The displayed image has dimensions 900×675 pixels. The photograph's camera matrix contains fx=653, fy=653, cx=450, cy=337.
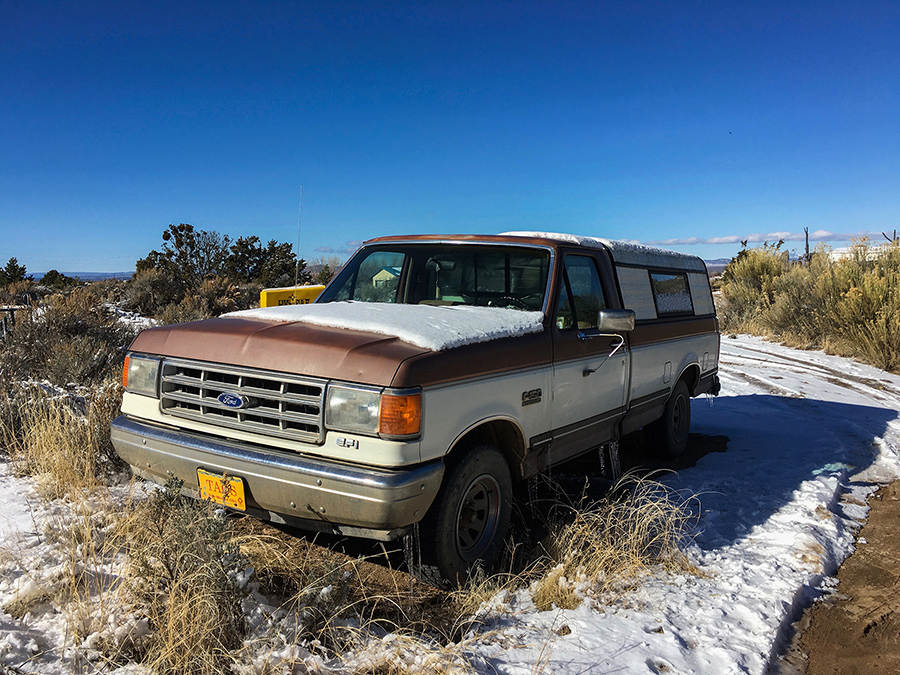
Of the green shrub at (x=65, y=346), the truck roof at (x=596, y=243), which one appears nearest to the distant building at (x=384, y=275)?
the truck roof at (x=596, y=243)

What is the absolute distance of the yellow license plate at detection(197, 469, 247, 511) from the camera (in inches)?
127

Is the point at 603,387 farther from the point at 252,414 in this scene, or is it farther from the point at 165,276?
the point at 165,276

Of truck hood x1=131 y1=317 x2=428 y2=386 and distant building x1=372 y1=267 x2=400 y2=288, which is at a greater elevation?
distant building x1=372 y1=267 x2=400 y2=288

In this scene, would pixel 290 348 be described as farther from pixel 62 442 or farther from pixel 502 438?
pixel 62 442

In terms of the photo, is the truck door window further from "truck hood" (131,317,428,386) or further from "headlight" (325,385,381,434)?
"headlight" (325,385,381,434)

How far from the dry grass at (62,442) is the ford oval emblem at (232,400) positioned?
1.50m

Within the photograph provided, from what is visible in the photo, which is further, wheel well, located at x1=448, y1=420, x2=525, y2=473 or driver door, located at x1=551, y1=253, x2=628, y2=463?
driver door, located at x1=551, y1=253, x2=628, y2=463

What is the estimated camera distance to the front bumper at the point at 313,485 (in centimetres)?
296

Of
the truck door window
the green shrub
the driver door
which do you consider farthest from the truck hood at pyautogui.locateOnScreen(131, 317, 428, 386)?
the green shrub

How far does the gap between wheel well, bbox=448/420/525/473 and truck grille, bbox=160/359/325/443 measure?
87cm

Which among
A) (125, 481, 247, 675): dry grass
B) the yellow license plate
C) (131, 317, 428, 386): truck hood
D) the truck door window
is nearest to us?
(125, 481, 247, 675): dry grass

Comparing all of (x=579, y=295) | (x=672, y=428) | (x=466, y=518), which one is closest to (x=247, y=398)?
(x=466, y=518)

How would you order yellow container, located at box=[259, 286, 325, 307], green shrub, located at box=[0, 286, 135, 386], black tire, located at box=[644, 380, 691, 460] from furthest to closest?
green shrub, located at box=[0, 286, 135, 386] < black tire, located at box=[644, 380, 691, 460] < yellow container, located at box=[259, 286, 325, 307]

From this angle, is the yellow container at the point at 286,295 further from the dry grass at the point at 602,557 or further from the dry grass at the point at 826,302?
the dry grass at the point at 826,302
